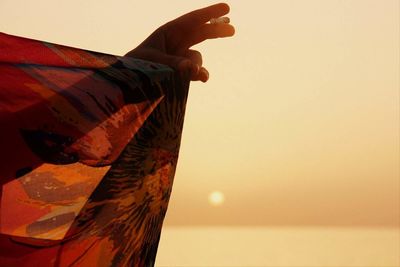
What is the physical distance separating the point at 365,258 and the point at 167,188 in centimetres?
8078

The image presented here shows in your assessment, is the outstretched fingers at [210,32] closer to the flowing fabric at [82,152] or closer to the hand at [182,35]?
the hand at [182,35]

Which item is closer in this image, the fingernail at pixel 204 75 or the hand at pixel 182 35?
the hand at pixel 182 35

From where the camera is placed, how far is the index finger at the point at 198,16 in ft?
5.41

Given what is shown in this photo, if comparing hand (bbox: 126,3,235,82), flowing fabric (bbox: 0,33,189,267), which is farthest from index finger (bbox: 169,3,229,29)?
flowing fabric (bbox: 0,33,189,267)

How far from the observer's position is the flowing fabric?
121cm

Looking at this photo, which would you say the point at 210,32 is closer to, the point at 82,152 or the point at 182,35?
the point at 182,35

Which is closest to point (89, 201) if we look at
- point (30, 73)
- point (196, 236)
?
point (30, 73)

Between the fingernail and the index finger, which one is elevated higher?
the index finger

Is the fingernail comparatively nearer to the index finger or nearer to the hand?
the hand

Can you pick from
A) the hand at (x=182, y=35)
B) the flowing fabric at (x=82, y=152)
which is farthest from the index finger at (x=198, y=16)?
the flowing fabric at (x=82, y=152)

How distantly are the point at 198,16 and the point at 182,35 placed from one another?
0.38 ft

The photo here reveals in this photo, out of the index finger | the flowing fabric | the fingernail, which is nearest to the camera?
the flowing fabric

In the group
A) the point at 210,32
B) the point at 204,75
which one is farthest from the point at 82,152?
the point at 210,32

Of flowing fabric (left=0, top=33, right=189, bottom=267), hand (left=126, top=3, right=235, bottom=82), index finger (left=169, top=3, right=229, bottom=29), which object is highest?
index finger (left=169, top=3, right=229, bottom=29)
